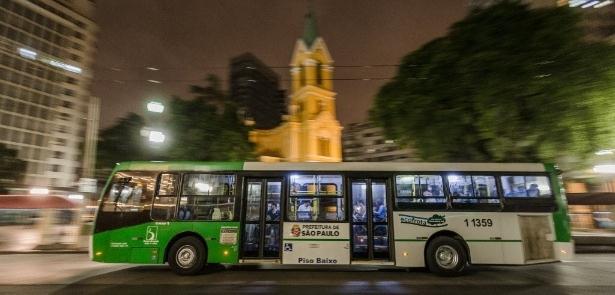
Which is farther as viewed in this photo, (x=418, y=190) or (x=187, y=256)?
(x=418, y=190)

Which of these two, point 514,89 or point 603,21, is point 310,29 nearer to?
point 603,21

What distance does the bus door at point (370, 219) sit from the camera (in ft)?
33.8

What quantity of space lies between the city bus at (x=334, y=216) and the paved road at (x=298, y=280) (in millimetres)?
463

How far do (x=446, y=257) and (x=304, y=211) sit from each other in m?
4.01

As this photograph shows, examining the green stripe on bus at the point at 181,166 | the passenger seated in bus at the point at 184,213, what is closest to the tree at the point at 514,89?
the green stripe on bus at the point at 181,166

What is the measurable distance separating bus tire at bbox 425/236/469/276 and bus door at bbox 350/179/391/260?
116 cm

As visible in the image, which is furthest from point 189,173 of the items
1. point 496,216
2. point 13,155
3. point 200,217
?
point 13,155

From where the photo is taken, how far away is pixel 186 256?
1033cm

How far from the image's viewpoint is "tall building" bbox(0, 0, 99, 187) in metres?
64.1

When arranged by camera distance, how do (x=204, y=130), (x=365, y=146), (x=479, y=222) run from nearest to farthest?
1. (x=479, y=222)
2. (x=204, y=130)
3. (x=365, y=146)

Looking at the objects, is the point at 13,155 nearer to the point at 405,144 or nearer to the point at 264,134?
the point at 264,134

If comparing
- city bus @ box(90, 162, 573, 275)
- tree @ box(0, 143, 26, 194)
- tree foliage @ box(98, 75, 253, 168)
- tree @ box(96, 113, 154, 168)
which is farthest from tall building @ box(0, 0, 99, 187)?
city bus @ box(90, 162, 573, 275)

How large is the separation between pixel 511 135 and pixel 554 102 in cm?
181

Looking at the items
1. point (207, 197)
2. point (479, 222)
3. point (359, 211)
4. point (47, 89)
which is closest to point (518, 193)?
point (479, 222)
